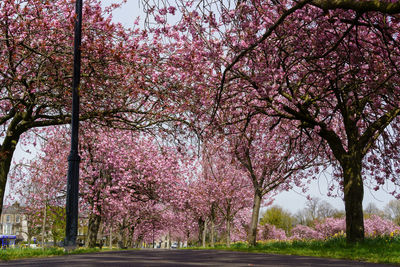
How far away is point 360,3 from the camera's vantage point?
6.84 m

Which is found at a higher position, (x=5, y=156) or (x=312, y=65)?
(x=312, y=65)

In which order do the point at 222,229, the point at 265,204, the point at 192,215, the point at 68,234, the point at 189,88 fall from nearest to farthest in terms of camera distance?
the point at 68,234, the point at 189,88, the point at 265,204, the point at 192,215, the point at 222,229

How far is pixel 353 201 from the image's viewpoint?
1366 cm

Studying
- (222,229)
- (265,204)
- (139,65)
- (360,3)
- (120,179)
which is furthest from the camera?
(222,229)

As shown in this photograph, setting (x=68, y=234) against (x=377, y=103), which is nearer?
(x=68, y=234)

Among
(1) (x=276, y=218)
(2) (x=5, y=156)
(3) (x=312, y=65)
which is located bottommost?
(1) (x=276, y=218)

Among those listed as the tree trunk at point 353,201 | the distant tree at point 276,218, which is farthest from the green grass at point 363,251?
the distant tree at point 276,218

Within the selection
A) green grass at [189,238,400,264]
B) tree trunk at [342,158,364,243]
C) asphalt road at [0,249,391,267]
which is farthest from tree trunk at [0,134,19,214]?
tree trunk at [342,158,364,243]

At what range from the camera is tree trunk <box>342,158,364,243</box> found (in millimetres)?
13367

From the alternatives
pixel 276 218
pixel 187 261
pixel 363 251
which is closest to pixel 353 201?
pixel 363 251

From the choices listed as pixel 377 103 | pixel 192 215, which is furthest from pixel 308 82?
pixel 192 215

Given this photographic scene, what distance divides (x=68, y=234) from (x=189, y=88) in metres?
5.96

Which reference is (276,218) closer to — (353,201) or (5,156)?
(353,201)

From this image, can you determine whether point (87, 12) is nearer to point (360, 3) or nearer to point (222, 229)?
point (360, 3)
